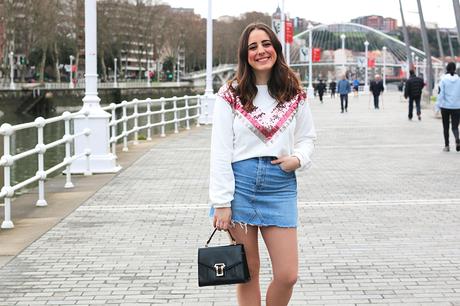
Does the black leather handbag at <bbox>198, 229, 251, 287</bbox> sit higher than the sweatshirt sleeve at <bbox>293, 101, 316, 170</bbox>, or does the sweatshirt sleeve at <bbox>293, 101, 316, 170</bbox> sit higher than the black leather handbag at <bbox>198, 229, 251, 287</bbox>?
the sweatshirt sleeve at <bbox>293, 101, 316, 170</bbox>

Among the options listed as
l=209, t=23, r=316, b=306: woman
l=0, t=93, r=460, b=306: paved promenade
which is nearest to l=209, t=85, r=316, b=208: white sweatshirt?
l=209, t=23, r=316, b=306: woman

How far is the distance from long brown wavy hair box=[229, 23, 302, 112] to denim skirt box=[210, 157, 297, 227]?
288mm

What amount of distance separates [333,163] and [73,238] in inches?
294

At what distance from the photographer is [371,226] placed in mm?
8023

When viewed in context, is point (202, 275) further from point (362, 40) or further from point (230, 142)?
point (362, 40)

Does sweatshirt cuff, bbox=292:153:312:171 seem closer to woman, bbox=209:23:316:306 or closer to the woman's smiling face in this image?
woman, bbox=209:23:316:306

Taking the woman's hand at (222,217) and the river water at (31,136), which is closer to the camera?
the woman's hand at (222,217)

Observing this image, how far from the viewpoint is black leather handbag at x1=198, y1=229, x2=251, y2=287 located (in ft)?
12.5

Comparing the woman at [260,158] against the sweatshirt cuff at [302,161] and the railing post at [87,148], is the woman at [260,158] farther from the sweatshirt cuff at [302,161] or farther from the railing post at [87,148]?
the railing post at [87,148]

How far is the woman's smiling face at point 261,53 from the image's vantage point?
395cm

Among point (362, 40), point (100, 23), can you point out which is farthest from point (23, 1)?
point (362, 40)

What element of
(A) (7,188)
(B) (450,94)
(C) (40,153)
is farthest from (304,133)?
(B) (450,94)

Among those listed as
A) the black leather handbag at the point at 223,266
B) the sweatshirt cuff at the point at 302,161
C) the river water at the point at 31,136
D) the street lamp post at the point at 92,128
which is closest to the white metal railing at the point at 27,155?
the street lamp post at the point at 92,128

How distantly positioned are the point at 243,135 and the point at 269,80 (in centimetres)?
32
